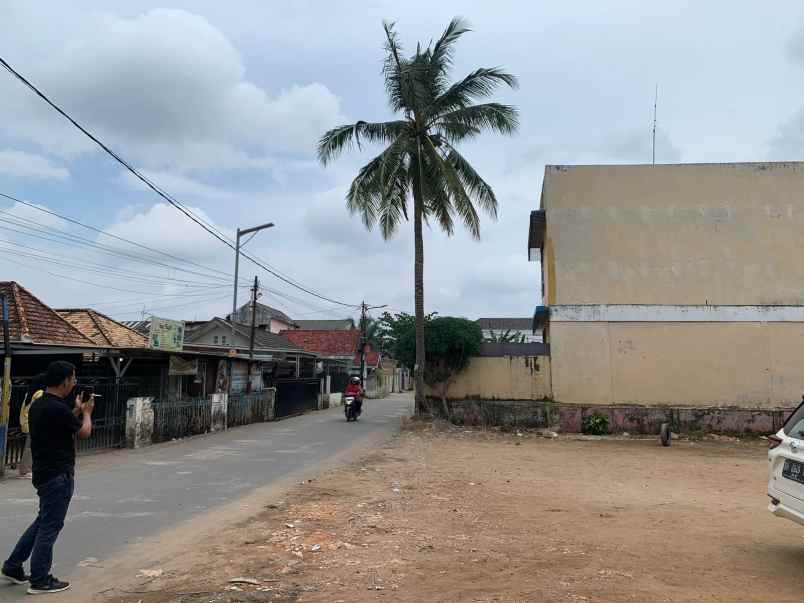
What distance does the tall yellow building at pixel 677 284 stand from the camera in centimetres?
2125

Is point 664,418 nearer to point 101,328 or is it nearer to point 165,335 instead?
point 165,335

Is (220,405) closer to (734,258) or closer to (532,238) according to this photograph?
(532,238)

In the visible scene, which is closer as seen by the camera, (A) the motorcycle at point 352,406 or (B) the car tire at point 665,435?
(B) the car tire at point 665,435

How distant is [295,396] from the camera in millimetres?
29438

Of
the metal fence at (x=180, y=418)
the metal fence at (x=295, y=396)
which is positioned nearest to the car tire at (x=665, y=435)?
the metal fence at (x=180, y=418)

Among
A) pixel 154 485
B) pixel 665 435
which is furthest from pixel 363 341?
pixel 154 485

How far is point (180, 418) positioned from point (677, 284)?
1621 cm

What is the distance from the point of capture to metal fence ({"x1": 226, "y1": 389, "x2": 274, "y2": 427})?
2158cm

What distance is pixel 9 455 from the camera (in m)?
11.4

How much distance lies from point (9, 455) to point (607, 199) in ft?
60.9

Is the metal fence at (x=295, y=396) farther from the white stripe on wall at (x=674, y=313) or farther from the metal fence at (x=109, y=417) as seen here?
the white stripe on wall at (x=674, y=313)

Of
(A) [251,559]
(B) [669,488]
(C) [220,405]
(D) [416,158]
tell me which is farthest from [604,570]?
(D) [416,158]

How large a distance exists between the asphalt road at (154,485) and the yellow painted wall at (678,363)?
7531mm

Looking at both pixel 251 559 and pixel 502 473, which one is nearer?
pixel 251 559
